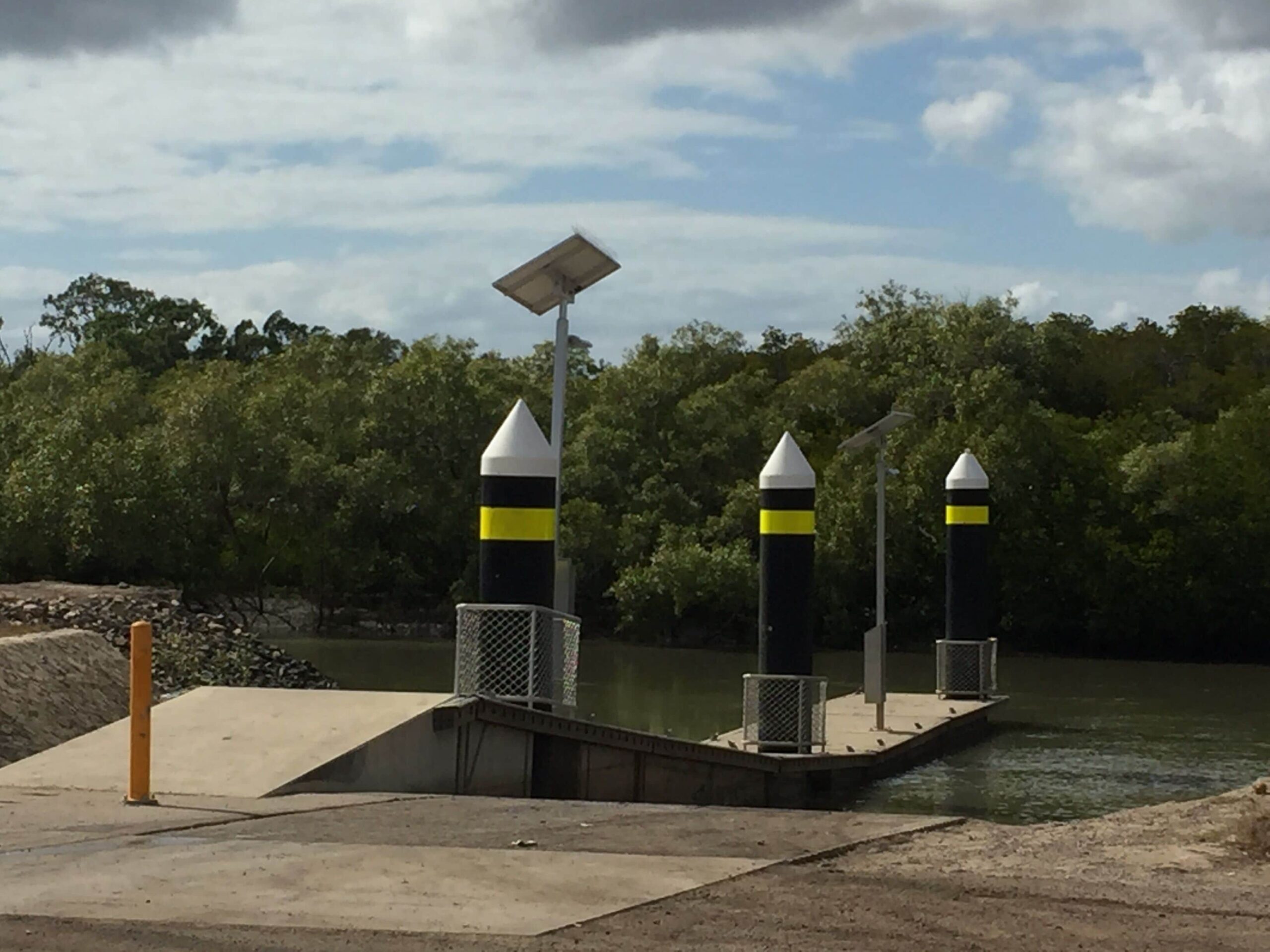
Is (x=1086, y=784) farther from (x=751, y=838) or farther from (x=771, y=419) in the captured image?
(x=771, y=419)

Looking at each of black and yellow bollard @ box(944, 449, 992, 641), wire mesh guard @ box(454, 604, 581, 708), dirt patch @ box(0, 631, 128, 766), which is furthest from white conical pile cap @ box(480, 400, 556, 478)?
black and yellow bollard @ box(944, 449, 992, 641)

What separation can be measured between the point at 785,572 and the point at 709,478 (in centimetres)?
3211

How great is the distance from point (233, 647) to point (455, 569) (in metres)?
25.8

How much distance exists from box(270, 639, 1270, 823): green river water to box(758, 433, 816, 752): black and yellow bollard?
152cm

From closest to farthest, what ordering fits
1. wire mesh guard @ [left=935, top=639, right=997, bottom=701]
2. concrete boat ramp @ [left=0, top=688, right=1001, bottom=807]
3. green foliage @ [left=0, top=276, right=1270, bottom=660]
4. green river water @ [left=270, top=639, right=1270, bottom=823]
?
1. concrete boat ramp @ [left=0, top=688, right=1001, bottom=807]
2. green river water @ [left=270, top=639, right=1270, bottom=823]
3. wire mesh guard @ [left=935, top=639, right=997, bottom=701]
4. green foliage @ [left=0, top=276, right=1270, bottom=660]

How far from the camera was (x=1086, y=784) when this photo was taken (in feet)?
70.4

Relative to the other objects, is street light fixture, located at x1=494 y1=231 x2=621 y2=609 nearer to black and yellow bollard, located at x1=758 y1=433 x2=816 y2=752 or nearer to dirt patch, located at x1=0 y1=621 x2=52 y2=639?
black and yellow bollard, located at x1=758 y1=433 x2=816 y2=752

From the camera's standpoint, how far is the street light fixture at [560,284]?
1449 centimetres

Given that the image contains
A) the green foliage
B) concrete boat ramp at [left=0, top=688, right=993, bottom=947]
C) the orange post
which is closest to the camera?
concrete boat ramp at [left=0, top=688, right=993, bottom=947]

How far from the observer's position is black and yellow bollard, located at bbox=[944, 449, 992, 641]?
2714 centimetres

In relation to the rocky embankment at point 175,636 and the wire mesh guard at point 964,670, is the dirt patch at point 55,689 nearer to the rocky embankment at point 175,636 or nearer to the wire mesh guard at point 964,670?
the rocky embankment at point 175,636

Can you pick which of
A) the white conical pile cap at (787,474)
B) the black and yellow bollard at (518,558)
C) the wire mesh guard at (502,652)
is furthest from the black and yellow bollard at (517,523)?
the white conical pile cap at (787,474)

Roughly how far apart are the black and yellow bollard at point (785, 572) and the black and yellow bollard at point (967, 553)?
27.2 feet

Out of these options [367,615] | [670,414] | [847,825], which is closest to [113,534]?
[367,615]
